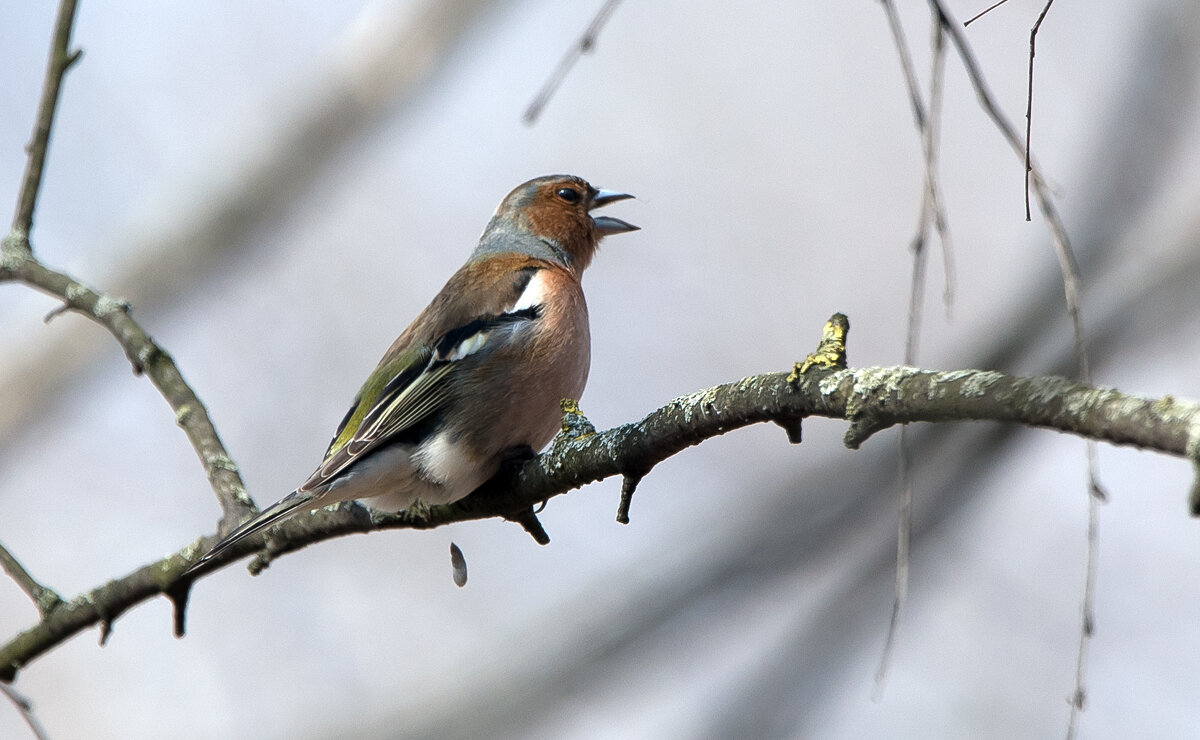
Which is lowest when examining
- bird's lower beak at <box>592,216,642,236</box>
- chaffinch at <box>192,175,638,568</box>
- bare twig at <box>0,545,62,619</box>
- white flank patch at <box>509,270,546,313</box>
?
bare twig at <box>0,545,62,619</box>

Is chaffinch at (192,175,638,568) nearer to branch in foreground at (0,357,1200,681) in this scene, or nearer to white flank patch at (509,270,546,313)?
white flank patch at (509,270,546,313)

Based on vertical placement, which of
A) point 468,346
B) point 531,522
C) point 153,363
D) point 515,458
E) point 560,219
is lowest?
point 531,522

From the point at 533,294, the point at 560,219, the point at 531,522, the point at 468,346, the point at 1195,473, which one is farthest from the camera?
the point at 560,219

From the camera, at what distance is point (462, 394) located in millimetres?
4398

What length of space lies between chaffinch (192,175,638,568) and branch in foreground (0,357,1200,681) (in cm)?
15

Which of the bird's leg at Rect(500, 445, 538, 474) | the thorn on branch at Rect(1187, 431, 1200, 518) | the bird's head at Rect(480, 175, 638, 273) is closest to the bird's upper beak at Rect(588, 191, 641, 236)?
the bird's head at Rect(480, 175, 638, 273)

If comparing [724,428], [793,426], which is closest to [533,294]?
[724,428]

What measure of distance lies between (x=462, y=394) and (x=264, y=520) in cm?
104

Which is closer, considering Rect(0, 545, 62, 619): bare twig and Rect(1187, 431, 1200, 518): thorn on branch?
Rect(1187, 431, 1200, 518): thorn on branch

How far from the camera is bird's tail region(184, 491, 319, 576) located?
355 centimetres

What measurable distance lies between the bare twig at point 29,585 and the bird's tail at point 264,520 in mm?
683

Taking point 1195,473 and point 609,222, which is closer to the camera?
point 1195,473

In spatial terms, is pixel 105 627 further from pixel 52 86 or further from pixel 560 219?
pixel 560 219

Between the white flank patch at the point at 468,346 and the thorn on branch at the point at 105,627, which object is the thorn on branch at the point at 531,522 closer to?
the white flank patch at the point at 468,346
